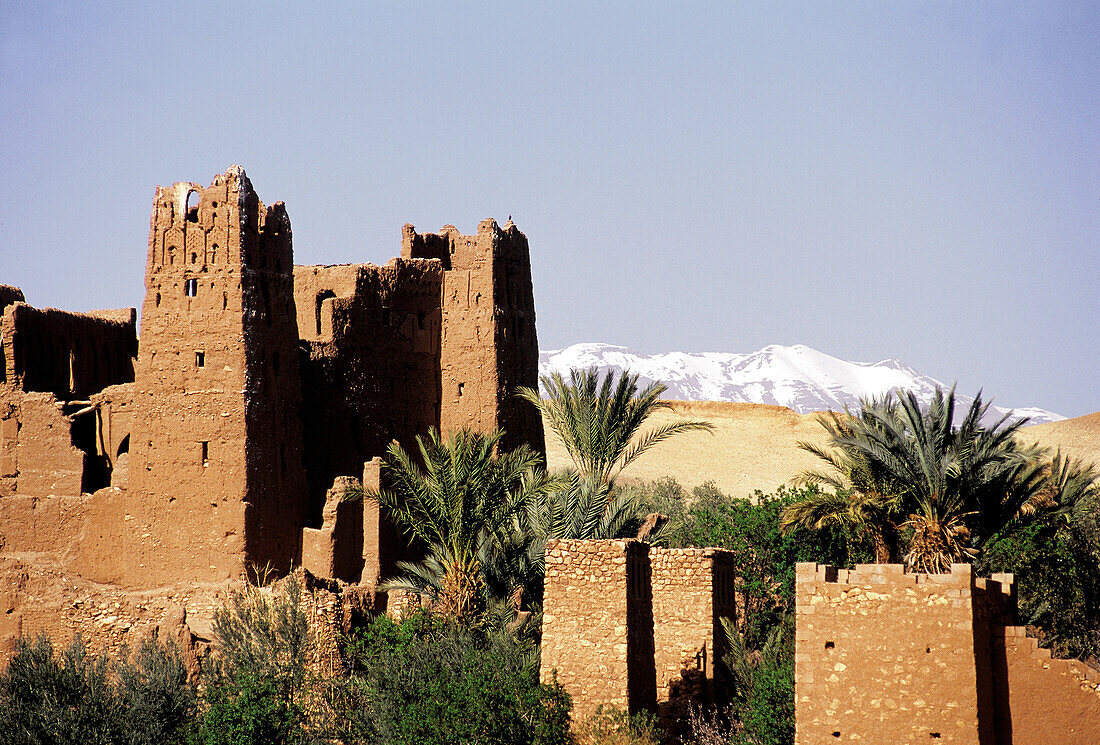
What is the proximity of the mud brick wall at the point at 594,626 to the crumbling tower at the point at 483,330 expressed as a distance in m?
13.0

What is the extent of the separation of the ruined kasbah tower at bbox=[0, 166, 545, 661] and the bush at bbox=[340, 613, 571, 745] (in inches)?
150

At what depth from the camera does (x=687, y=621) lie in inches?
869

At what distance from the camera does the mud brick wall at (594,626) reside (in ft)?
67.7

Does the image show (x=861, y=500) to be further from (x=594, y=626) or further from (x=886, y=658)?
(x=886, y=658)

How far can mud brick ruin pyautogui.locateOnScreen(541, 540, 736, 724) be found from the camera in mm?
20688

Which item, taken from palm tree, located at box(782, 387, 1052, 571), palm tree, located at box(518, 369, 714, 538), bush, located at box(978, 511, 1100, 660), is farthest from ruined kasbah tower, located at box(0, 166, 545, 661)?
bush, located at box(978, 511, 1100, 660)

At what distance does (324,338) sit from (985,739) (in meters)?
19.5

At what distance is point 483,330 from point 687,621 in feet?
45.0

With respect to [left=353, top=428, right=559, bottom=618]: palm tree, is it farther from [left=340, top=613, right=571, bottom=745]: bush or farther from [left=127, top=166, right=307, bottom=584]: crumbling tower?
[left=127, top=166, right=307, bottom=584]: crumbling tower

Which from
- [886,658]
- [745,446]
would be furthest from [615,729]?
[745,446]

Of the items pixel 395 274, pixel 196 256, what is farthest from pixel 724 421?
pixel 196 256

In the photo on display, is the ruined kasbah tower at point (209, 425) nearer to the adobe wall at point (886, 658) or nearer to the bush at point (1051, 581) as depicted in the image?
the bush at point (1051, 581)

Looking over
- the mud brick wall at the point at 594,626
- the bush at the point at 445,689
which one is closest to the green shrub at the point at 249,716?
the bush at the point at 445,689

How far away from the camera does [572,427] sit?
96.4 ft
